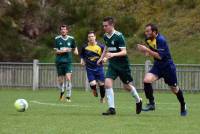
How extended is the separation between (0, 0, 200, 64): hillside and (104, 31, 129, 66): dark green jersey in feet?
63.4

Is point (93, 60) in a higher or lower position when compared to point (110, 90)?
higher

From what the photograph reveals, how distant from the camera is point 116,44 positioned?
14.1m

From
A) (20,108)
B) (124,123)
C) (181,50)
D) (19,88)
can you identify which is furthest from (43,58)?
(124,123)

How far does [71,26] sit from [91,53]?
16.0 m

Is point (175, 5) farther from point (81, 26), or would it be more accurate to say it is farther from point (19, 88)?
point (19, 88)

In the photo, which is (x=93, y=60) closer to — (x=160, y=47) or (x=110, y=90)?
(x=110, y=90)

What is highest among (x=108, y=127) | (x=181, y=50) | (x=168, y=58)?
(x=181, y=50)

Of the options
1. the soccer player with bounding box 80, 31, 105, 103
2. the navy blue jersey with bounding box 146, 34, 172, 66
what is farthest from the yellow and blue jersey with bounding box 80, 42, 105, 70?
the navy blue jersey with bounding box 146, 34, 172, 66

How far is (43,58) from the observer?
120ft

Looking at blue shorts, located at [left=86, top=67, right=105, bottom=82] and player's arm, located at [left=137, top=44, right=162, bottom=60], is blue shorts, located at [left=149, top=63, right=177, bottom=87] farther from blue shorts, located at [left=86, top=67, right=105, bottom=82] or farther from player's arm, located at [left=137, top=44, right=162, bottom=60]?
blue shorts, located at [left=86, top=67, right=105, bottom=82]

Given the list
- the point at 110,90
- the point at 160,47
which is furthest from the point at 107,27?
the point at 110,90

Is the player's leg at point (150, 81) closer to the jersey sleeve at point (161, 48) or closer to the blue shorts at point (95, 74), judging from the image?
the jersey sleeve at point (161, 48)

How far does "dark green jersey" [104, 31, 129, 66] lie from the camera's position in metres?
14.1

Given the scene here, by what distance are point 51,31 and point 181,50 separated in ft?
23.7
